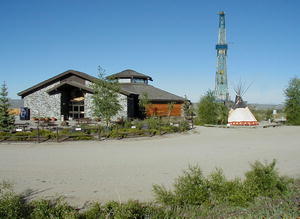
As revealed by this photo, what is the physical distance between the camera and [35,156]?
1145 centimetres

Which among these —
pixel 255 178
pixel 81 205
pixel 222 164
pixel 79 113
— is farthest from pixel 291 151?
pixel 79 113

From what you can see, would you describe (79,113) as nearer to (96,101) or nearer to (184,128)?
(96,101)

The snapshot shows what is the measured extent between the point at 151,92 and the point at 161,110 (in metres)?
3.32

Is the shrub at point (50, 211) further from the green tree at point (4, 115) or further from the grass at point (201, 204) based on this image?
the green tree at point (4, 115)

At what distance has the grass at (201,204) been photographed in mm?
5051

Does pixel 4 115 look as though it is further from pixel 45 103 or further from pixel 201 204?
pixel 201 204

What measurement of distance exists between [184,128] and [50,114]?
50.0ft

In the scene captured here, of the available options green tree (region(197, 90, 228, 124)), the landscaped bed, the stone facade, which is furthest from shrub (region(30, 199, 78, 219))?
green tree (region(197, 90, 228, 124))

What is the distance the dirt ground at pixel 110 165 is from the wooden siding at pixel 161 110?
15236 mm

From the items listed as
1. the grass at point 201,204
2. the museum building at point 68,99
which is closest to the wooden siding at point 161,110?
the museum building at point 68,99

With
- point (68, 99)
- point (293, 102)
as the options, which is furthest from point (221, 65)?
point (68, 99)

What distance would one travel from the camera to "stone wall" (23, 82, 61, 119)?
91.1 ft

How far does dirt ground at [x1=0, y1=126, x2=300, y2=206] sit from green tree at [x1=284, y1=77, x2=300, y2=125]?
20.6 m

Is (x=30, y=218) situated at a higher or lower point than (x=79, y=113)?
lower
